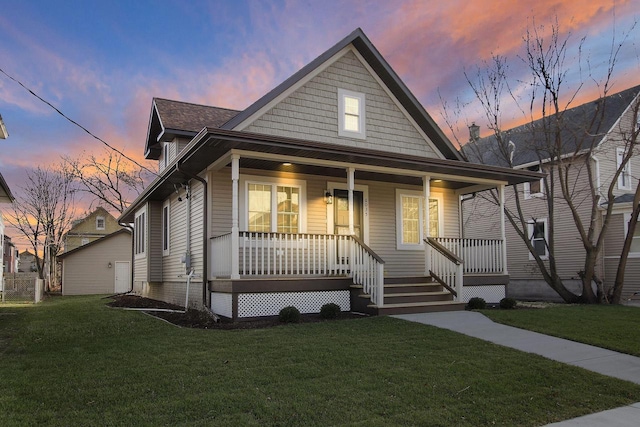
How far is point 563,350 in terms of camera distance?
7.69m

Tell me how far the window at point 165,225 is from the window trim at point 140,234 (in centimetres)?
96

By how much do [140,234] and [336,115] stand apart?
9.56m

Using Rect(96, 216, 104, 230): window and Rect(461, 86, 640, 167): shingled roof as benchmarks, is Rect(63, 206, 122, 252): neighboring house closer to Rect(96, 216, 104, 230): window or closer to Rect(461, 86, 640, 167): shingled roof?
Rect(96, 216, 104, 230): window

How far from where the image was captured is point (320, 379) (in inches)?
223

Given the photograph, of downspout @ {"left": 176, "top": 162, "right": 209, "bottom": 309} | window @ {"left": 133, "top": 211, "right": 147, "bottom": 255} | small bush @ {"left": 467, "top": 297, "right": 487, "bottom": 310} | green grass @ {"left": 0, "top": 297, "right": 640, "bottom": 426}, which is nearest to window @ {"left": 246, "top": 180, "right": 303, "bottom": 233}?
downspout @ {"left": 176, "top": 162, "right": 209, "bottom": 309}

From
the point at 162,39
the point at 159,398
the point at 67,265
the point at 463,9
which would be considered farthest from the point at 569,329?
the point at 67,265

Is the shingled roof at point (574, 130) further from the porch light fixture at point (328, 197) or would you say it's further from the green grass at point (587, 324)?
the green grass at point (587, 324)

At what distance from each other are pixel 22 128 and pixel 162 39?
6343mm

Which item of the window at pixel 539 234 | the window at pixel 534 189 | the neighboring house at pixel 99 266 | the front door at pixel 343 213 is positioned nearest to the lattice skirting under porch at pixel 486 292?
the front door at pixel 343 213

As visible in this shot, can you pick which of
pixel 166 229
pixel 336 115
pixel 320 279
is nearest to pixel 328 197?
pixel 336 115

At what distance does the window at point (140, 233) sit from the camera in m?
17.9

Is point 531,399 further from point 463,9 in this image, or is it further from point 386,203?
point 463,9

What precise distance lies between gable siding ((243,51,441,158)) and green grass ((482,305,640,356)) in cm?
551

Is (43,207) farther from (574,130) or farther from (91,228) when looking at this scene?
(574,130)
